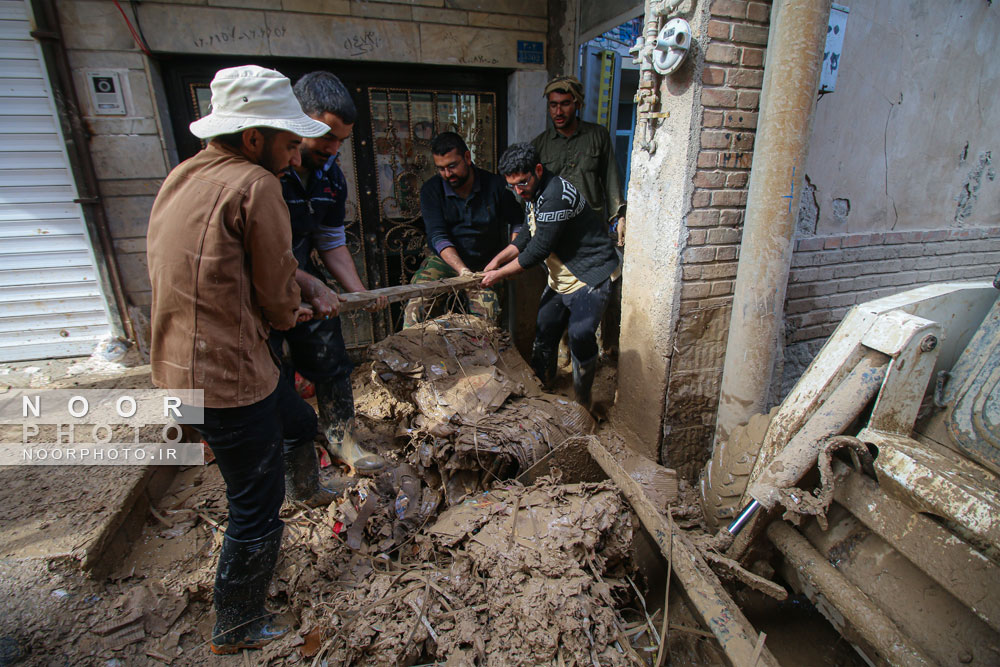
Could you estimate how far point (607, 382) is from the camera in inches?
166

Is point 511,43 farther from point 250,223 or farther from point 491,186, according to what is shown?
point 250,223

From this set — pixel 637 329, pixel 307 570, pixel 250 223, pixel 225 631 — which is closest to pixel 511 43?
pixel 637 329

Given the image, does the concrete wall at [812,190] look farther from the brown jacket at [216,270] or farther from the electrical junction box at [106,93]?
the electrical junction box at [106,93]

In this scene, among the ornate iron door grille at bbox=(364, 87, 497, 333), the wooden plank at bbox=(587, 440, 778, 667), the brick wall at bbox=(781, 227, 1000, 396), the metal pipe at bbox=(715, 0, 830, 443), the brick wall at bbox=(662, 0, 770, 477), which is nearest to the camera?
the wooden plank at bbox=(587, 440, 778, 667)

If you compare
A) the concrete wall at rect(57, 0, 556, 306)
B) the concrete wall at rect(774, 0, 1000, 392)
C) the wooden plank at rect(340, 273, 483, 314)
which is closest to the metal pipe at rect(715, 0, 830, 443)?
the concrete wall at rect(774, 0, 1000, 392)

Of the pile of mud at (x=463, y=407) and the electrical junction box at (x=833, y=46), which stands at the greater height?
the electrical junction box at (x=833, y=46)

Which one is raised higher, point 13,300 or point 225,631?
point 13,300

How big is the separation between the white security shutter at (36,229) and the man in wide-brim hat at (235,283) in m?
3.13

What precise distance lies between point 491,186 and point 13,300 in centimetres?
403

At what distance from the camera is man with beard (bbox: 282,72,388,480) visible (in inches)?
87.5

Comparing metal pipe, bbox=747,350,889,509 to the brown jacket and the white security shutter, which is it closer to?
the brown jacket

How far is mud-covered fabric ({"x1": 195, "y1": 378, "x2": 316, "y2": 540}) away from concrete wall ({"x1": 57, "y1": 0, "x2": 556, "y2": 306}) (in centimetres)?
303

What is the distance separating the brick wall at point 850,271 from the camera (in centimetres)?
309

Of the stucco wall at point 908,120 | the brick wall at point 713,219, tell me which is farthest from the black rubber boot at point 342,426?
the stucco wall at point 908,120
